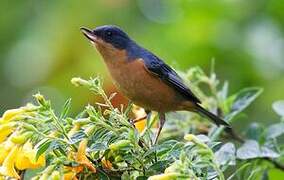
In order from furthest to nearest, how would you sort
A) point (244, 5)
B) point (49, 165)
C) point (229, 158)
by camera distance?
point (244, 5), point (229, 158), point (49, 165)

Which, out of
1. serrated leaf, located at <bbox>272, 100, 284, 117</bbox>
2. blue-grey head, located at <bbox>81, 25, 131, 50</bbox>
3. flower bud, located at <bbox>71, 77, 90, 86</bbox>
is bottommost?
flower bud, located at <bbox>71, 77, 90, 86</bbox>

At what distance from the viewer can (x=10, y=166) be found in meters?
2.98

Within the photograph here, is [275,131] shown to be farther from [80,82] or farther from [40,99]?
[40,99]

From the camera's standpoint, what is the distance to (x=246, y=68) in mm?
6449

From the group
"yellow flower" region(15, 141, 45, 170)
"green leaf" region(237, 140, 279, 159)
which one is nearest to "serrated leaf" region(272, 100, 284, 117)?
"green leaf" region(237, 140, 279, 159)

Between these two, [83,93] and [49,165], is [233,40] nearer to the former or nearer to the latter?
[83,93]

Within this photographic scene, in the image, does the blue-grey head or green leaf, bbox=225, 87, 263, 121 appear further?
green leaf, bbox=225, 87, 263, 121

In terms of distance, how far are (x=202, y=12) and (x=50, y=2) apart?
2.20 metres

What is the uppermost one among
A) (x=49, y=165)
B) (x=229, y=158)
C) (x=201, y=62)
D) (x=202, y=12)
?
(x=202, y=12)

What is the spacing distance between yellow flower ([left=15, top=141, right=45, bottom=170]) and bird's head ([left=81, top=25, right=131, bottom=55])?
3.67 ft

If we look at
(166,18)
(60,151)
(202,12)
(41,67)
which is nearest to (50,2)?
(41,67)

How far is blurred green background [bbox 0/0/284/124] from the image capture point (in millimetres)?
6555

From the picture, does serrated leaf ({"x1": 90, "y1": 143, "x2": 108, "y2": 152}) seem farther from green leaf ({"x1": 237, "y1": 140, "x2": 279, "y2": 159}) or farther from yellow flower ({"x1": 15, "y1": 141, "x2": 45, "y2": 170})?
green leaf ({"x1": 237, "y1": 140, "x2": 279, "y2": 159})

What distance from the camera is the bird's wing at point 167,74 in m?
4.31
